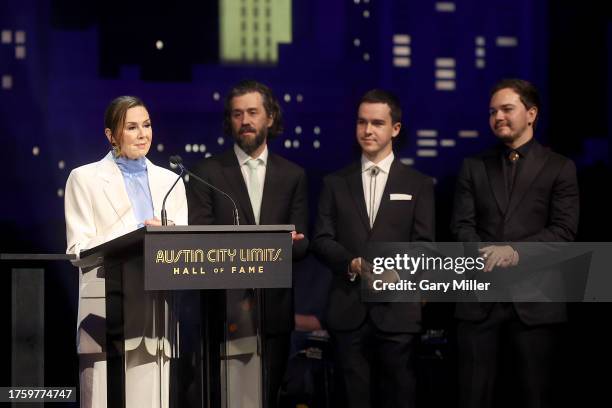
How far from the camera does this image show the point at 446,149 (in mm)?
6633

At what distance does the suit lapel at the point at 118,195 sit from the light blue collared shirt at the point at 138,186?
0.02 m

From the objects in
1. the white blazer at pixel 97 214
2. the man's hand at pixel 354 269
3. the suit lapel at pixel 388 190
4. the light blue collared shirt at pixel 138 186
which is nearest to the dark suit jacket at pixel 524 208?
the suit lapel at pixel 388 190

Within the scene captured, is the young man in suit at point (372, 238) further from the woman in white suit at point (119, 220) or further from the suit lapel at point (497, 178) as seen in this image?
the woman in white suit at point (119, 220)

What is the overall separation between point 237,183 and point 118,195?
108cm

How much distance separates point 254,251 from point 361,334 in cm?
169

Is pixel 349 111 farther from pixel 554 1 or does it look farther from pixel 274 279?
pixel 274 279

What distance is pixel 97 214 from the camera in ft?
15.8

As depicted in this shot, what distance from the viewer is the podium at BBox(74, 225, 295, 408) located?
3.99 m

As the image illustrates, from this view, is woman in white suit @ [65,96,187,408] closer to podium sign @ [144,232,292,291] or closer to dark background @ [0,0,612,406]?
podium sign @ [144,232,292,291]

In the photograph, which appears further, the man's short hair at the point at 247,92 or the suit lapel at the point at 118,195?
the man's short hair at the point at 247,92

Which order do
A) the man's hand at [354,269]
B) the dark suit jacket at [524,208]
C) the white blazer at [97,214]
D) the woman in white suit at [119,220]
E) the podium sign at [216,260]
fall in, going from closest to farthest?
the podium sign at [216,260]
the woman in white suit at [119,220]
the white blazer at [97,214]
the man's hand at [354,269]
the dark suit jacket at [524,208]

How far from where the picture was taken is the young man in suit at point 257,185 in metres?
Result: 5.55

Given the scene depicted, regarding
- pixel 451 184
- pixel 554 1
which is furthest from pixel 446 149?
pixel 554 1

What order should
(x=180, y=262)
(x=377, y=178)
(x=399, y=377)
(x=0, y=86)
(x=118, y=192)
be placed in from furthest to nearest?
(x=0, y=86), (x=377, y=178), (x=399, y=377), (x=118, y=192), (x=180, y=262)
